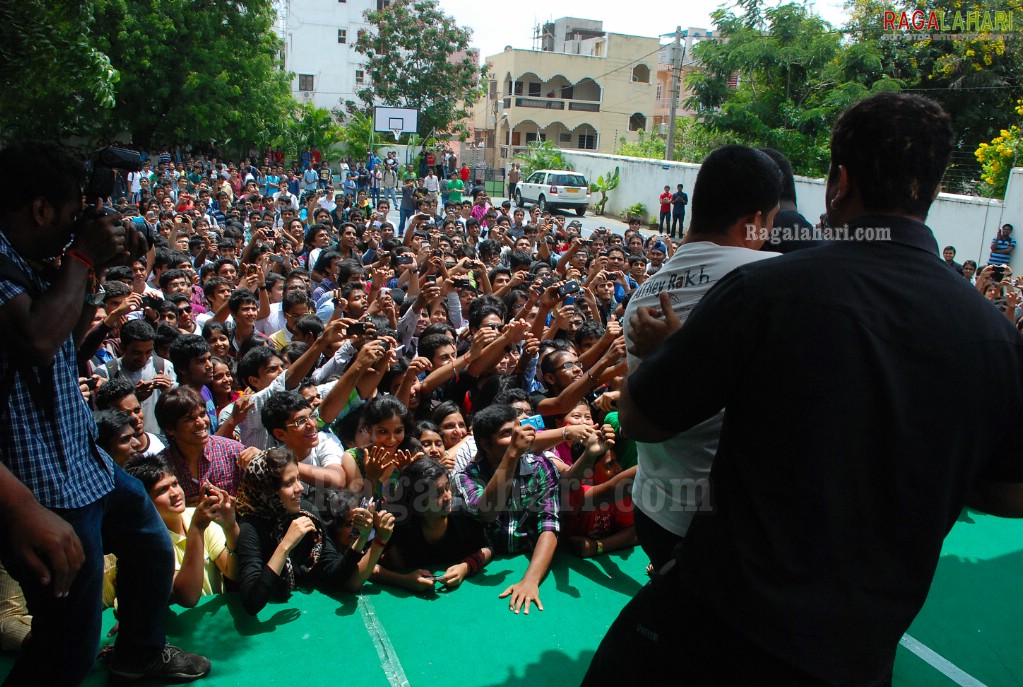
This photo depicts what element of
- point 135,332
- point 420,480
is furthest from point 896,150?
point 135,332

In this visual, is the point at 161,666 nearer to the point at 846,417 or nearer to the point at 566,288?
the point at 846,417

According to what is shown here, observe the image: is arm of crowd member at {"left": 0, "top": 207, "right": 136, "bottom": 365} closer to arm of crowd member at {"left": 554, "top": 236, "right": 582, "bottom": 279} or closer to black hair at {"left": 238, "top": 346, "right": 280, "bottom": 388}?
black hair at {"left": 238, "top": 346, "right": 280, "bottom": 388}

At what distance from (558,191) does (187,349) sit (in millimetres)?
22070

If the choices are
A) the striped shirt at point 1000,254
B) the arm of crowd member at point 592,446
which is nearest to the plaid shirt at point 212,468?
the arm of crowd member at point 592,446

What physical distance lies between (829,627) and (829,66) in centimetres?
2358

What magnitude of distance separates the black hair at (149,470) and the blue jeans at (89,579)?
874mm

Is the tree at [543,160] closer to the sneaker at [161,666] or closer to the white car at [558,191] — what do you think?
the white car at [558,191]

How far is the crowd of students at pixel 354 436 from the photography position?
3.38 m

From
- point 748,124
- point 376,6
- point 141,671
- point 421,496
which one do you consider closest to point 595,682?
point 141,671

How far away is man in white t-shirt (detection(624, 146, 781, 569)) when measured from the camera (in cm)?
175

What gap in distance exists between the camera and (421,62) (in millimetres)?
38219

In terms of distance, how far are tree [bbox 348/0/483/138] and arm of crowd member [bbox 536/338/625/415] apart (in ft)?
113

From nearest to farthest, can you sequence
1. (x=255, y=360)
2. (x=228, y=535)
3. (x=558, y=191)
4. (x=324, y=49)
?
(x=228, y=535) → (x=255, y=360) → (x=558, y=191) → (x=324, y=49)

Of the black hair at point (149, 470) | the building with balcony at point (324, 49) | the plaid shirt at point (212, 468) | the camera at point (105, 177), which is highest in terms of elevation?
the building with balcony at point (324, 49)
